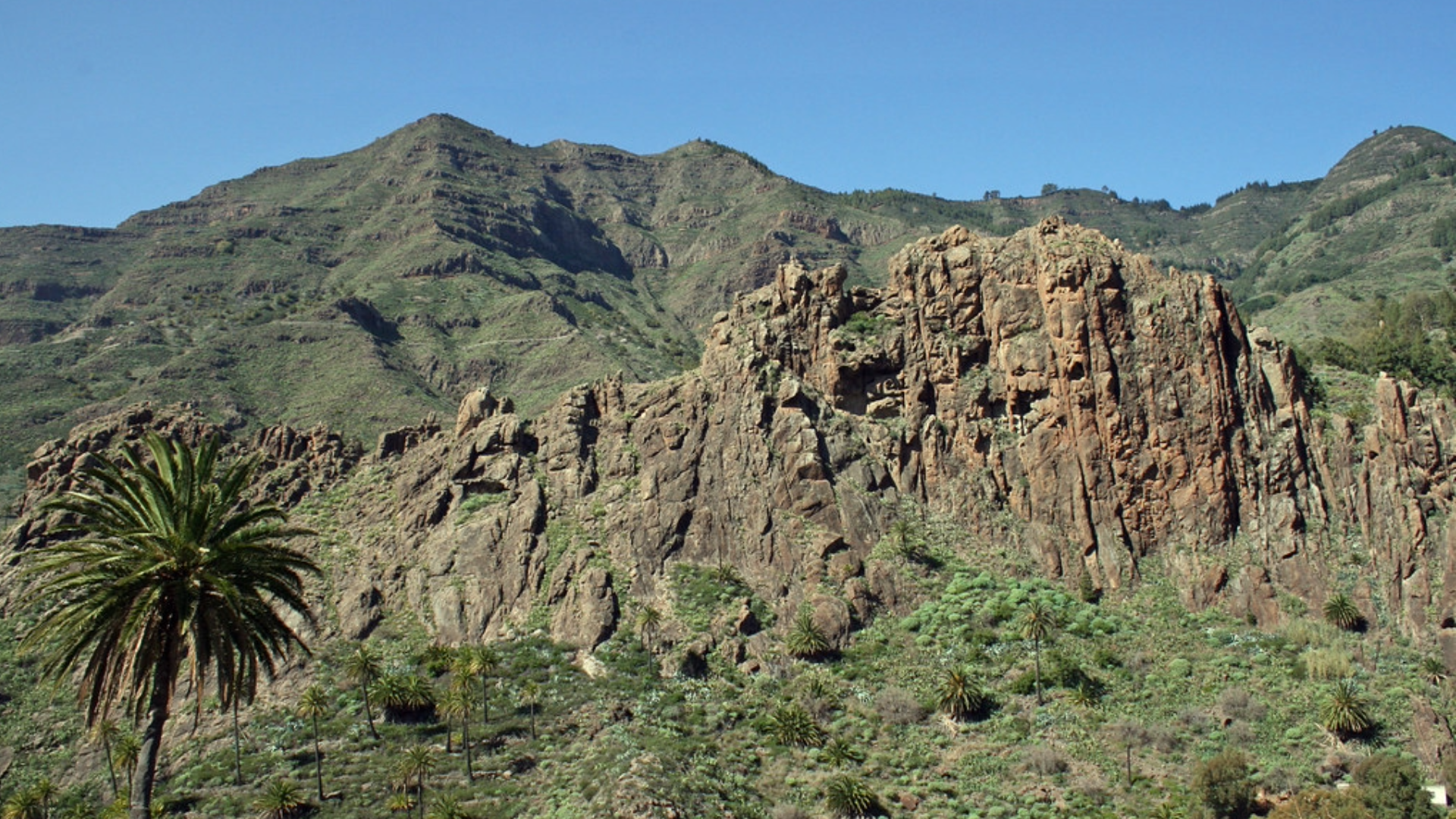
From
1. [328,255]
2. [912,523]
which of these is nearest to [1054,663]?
[912,523]

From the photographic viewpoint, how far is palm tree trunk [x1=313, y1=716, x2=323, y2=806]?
51750mm

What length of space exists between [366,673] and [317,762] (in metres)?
6.63

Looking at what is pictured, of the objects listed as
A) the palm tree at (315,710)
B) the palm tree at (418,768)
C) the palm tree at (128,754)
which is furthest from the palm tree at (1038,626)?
the palm tree at (128,754)

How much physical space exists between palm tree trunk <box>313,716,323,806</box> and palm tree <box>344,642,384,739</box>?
2.62 m

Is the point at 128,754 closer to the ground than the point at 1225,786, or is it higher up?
higher up

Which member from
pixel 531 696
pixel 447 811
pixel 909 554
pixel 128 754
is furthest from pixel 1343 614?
pixel 128 754

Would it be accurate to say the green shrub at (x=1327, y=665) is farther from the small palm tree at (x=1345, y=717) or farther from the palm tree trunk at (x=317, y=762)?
the palm tree trunk at (x=317, y=762)

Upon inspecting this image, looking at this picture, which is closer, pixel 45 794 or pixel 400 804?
pixel 400 804

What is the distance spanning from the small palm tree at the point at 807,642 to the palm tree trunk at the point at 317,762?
80.8 feet

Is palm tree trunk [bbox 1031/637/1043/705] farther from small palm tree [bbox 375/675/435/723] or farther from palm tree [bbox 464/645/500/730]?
small palm tree [bbox 375/675/435/723]

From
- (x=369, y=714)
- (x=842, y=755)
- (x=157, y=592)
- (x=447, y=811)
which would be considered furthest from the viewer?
(x=369, y=714)

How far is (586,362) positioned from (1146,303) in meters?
95.0

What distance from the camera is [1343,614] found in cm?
5803

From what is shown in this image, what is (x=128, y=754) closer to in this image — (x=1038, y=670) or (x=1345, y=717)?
(x=1038, y=670)
